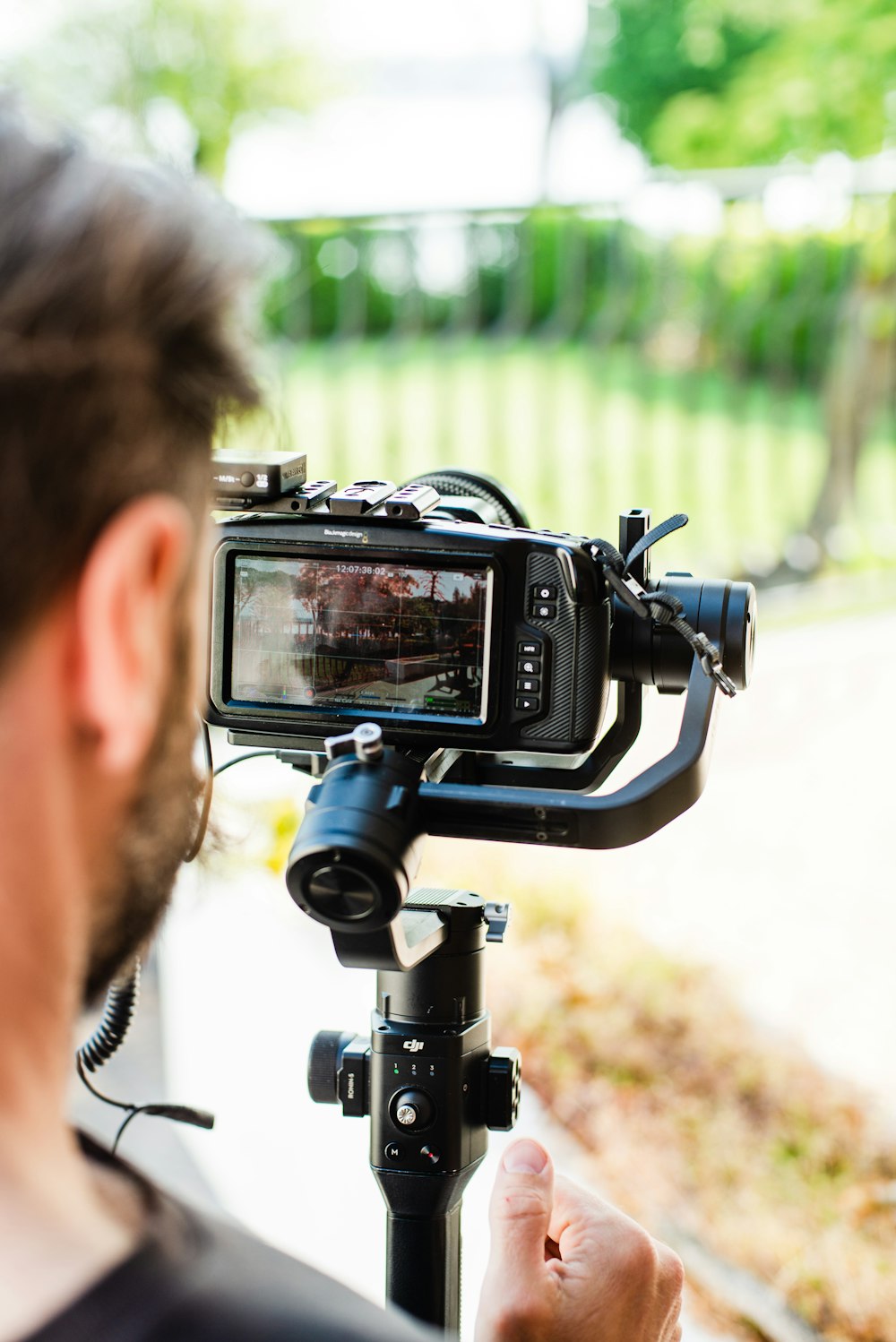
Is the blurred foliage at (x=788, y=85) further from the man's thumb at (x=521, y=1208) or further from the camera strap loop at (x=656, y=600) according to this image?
the man's thumb at (x=521, y=1208)

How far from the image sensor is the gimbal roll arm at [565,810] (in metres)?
1.07

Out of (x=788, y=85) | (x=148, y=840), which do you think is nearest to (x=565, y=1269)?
(x=148, y=840)

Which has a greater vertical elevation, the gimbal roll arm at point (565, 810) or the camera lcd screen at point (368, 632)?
the camera lcd screen at point (368, 632)

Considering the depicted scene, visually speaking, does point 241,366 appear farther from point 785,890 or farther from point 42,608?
point 785,890

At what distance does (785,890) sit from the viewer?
130 inches

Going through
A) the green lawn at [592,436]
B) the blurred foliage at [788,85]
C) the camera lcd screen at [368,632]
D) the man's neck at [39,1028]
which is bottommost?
the man's neck at [39,1028]

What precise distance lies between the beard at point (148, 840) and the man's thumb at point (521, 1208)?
45 centimetres

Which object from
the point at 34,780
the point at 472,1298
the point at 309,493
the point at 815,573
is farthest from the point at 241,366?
the point at 815,573

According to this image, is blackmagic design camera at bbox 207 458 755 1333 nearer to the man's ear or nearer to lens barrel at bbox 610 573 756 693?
lens barrel at bbox 610 573 756 693

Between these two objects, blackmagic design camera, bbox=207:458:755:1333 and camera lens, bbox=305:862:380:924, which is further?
blackmagic design camera, bbox=207:458:755:1333

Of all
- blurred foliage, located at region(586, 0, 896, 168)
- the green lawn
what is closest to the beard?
the green lawn

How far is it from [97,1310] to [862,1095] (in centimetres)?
211

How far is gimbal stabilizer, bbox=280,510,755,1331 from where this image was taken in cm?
101

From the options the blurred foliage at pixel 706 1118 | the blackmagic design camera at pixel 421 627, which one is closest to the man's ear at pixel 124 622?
the blackmagic design camera at pixel 421 627
